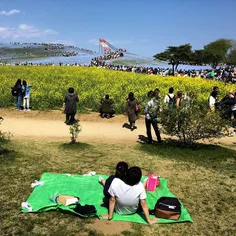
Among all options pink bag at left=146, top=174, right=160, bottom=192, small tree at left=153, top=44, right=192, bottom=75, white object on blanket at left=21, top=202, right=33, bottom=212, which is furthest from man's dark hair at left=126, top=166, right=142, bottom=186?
small tree at left=153, top=44, right=192, bottom=75

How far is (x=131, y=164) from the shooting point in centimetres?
1020

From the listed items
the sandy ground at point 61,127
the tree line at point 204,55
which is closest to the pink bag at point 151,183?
the sandy ground at point 61,127

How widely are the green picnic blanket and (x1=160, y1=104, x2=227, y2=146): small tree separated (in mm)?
3371

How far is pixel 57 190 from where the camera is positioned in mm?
7754

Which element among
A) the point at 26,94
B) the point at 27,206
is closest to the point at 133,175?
the point at 27,206

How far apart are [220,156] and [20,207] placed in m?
6.58

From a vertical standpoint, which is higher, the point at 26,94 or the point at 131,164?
the point at 26,94

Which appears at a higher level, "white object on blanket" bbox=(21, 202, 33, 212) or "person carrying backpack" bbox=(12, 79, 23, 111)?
"person carrying backpack" bbox=(12, 79, 23, 111)

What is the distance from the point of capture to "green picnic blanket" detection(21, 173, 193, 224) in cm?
685

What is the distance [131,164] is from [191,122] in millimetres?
2771

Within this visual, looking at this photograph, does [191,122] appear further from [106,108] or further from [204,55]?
[204,55]

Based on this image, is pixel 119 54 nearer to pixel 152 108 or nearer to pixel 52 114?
pixel 52 114

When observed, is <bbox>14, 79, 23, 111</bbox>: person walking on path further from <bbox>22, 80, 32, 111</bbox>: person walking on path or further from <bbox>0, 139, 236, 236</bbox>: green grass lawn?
<bbox>0, 139, 236, 236</bbox>: green grass lawn

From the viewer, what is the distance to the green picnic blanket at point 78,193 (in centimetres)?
685
